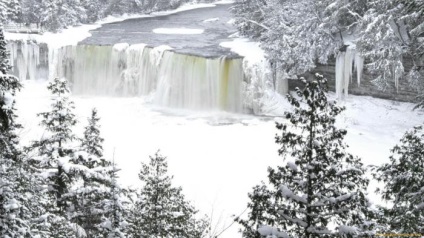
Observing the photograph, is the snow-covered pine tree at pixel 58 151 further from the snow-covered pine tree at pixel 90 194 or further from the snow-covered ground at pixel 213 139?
the snow-covered ground at pixel 213 139

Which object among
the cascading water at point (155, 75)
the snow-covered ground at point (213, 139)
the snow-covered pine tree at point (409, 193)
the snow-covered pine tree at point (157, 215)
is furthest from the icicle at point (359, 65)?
the snow-covered pine tree at point (409, 193)

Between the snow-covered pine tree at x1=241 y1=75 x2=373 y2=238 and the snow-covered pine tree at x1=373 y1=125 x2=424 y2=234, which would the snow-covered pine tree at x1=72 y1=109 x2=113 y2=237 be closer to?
the snow-covered pine tree at x1=241 y1=75 x2=373 y2=238

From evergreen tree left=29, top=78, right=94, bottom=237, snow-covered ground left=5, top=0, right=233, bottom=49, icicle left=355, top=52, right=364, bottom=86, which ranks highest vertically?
snow-covered ground left=5, top=0, right=233, bottom=49

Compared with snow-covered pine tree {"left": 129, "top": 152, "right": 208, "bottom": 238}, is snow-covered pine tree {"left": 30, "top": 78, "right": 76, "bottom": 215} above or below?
above

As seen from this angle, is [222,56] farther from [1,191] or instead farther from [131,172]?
[1,191]

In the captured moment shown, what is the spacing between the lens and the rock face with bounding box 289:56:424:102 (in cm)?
2284

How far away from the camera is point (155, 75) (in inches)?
1094

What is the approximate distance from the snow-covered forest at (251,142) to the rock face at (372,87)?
22 centimetres

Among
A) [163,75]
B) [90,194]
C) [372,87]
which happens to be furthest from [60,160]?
[372,87]

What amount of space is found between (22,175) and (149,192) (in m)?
3.45

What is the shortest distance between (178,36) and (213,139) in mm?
13960

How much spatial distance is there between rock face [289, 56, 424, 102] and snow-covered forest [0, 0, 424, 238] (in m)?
0.22

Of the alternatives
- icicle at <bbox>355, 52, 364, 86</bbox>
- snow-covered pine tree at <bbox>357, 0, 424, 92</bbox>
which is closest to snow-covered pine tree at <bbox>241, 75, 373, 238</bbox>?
snow-covered pine tree at <bbox>357, 0, 424, 92</bbox>

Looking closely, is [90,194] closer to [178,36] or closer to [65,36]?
[178,36]
